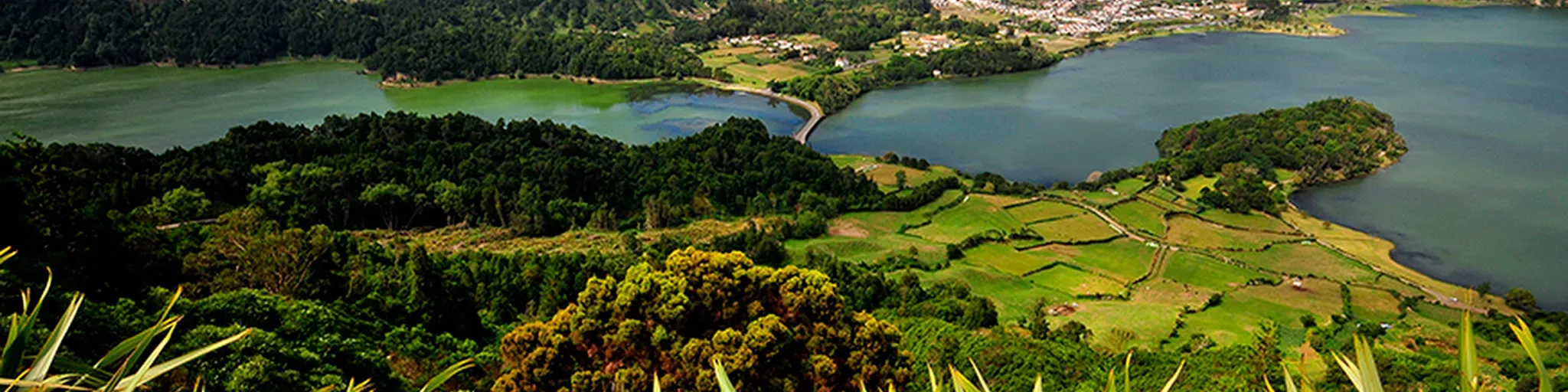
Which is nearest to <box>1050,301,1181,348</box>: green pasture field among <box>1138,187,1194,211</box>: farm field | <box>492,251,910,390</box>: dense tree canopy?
<box>1138,187,1194,211</box>: farm field

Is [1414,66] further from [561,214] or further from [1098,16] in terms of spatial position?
[561,214]

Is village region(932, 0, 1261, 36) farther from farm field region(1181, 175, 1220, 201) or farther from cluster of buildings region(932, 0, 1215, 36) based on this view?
farm field region(1181, 175, 1220, 201)

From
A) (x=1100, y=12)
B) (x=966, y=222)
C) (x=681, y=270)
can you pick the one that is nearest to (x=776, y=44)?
(x=1100, y=12)

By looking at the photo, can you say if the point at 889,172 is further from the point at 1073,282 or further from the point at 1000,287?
the point at 1000,287

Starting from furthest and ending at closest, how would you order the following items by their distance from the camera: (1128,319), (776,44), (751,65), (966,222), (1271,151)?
1. (776,44)
2. (751,65)
3. (1271,151)
4. (966,222)
5. (1128,319)

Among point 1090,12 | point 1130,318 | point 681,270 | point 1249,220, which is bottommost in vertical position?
point 1249,220

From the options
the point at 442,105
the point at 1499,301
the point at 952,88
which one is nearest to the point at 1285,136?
the point at 1499,301
